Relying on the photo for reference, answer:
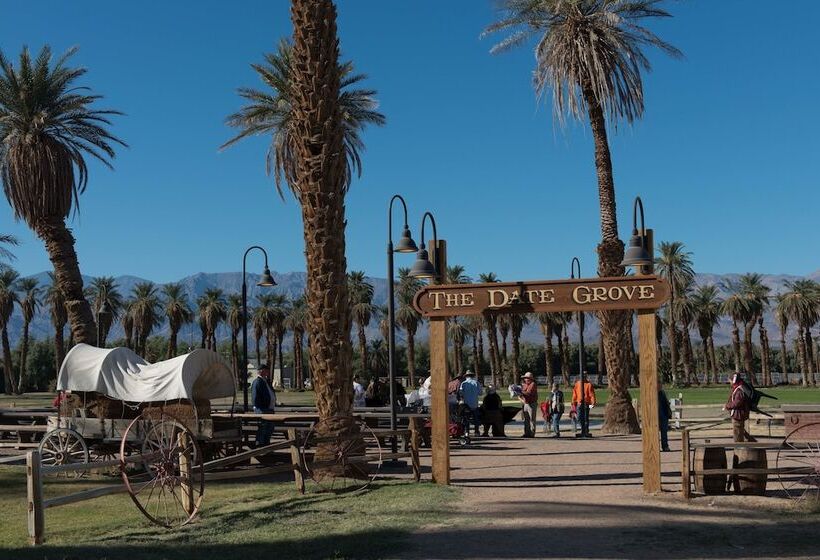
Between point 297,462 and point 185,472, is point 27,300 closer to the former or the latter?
point 297,462

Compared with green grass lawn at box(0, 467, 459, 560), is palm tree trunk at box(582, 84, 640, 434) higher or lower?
higher

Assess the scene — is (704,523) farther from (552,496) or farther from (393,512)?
(393,512)

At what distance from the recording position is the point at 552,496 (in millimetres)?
12977

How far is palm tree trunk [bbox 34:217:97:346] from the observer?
92.2ft

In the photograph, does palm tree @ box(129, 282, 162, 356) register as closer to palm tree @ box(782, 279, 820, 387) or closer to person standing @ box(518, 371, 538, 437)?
palm tree @ box(782, 279, 820, 387)

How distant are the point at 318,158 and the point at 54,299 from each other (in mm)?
75746

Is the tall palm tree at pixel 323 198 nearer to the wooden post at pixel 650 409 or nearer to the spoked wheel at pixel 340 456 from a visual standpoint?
the spoked wheel at pixel 340 456

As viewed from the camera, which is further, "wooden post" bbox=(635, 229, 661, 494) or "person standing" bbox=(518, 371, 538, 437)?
"person standing" bbox=(518, 371, 538, 437)

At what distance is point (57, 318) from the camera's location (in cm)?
7975

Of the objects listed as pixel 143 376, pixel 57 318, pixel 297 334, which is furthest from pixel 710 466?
pixel 297 334

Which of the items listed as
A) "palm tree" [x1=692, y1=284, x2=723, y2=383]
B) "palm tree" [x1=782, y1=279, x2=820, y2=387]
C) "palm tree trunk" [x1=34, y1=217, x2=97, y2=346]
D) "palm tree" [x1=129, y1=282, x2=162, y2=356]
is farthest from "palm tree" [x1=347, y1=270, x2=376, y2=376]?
"palm tree trunk" [x1=34, y1=217, x2=97, y2=346]

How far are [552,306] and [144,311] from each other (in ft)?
259

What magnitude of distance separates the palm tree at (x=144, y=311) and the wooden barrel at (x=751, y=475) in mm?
80504

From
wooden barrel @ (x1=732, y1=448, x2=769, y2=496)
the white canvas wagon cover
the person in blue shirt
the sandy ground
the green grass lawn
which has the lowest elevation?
the sandy ground
